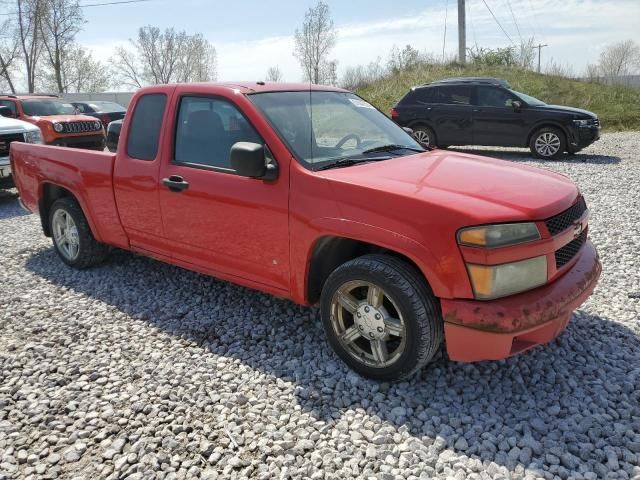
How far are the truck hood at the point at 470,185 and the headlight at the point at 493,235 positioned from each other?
0.05 metres

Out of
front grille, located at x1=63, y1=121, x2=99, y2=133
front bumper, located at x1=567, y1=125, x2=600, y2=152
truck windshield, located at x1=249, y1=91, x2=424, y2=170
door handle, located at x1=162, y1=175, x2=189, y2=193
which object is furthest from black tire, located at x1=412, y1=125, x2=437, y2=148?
door handle, located at x1=162, y1=175, x2=189, y2=193

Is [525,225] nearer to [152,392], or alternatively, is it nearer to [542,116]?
[152,392]

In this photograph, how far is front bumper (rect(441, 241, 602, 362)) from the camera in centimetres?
265

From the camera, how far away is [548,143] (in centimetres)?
1193

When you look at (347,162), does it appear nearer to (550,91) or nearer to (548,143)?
(548,143)

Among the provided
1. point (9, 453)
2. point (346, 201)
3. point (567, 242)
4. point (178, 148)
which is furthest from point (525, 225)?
point (9, 453)

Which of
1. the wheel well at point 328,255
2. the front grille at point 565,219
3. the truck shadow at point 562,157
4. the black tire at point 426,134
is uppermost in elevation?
the black tire at point 426,134

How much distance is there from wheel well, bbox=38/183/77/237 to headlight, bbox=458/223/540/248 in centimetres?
428

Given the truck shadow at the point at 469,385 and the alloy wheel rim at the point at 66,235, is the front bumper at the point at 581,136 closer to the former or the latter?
the truck shadow at the point at 469,385

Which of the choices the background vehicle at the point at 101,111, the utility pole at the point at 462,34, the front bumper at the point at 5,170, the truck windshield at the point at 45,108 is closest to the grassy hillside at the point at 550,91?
the utility pole at the point at 462,34

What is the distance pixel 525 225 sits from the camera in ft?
8.88

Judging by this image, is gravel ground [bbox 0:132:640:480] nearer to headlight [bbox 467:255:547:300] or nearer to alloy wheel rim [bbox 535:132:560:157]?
headlight [bbox 467:255:547:300]

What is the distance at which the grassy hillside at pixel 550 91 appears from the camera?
1902cm

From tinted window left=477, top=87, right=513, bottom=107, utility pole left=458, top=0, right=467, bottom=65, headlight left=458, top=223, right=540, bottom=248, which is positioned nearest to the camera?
headlight left=458, top=223, right=540, bottom=248
